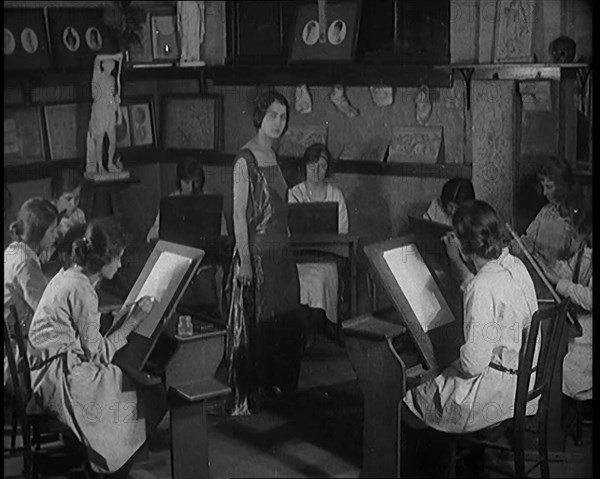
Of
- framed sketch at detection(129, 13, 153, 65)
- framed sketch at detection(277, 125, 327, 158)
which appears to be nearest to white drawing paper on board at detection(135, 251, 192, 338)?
framed sketch at detection(277, 125, 327, 158)

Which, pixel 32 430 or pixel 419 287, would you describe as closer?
pixel 419 287

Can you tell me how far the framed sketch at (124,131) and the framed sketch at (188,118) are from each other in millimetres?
79

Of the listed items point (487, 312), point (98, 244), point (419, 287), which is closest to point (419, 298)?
point (419, 287)

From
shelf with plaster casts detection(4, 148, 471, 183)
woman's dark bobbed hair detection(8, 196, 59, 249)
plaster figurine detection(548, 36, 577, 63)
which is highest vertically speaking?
plaster figurine detection(548, 36, 577, 63)

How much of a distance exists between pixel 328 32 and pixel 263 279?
577 mm

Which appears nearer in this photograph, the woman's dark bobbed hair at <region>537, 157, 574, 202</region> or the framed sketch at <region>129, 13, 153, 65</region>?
the woman's dark bobbed hair at <region>537, 157, 574, 202</region>

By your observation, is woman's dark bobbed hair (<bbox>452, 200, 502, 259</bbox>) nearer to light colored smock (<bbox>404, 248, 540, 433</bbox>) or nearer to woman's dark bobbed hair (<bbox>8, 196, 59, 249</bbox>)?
light colored smock (<bbox>404, 248, 540, 433</bbox>)

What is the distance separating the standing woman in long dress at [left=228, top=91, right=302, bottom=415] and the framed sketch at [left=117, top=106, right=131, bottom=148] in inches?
10.2

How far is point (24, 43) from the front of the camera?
7.85 ft

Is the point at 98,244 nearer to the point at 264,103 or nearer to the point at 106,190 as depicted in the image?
the point at 106,190

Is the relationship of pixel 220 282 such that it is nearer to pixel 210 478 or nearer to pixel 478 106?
pixel 210 478

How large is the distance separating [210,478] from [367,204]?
0.72m

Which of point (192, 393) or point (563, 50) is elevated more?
point (563, 50)

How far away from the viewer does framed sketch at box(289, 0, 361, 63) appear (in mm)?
2361
